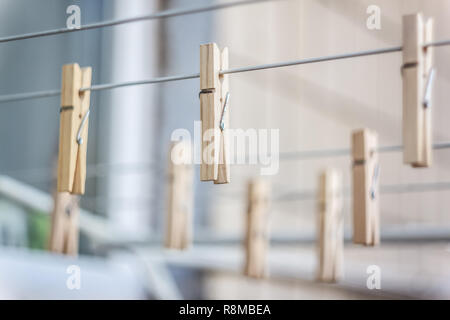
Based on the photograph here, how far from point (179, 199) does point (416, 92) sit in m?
1.08

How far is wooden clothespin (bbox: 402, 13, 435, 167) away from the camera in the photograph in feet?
4.69

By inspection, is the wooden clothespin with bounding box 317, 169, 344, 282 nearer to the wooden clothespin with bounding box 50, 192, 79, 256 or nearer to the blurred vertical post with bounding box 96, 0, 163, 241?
the wooden clothespin with bounding box 50, 192, 79, 256

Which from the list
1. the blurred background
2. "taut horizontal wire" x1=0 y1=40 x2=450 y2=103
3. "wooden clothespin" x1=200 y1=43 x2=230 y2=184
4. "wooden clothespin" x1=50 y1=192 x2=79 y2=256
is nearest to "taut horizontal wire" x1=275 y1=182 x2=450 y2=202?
the blurred background

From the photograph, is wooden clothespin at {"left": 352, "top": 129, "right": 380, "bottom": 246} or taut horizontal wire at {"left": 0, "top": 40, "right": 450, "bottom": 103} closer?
taut horizontal wire at {"left": 0, "top": 40, "right": 450, "bottom": 103}

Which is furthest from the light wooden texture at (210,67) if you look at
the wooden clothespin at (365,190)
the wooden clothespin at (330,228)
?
the wooden clothespin at (330,228)

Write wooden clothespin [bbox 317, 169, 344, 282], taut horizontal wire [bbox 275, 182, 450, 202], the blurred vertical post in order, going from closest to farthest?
wooden clothespin [bbox 317, 169, 344, 282] < taut horizontal wire [bbox 275, 182, 450, 202] < the blurred vertical post

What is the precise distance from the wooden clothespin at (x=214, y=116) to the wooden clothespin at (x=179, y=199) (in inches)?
35.1

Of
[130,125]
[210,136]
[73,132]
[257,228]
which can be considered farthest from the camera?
[130,125]

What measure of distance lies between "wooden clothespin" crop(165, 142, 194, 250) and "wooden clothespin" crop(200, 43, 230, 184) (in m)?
0.89

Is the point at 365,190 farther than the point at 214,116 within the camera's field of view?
Yes

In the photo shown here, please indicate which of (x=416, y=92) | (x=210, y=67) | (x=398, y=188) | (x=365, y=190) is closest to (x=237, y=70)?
(x=210, y=67)

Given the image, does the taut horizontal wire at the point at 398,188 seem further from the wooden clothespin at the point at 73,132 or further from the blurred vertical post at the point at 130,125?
Answer: the wooden clothespin at the point at 73,132

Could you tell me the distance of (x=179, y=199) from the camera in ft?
7.81

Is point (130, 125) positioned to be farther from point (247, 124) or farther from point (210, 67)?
point (210, 67)
